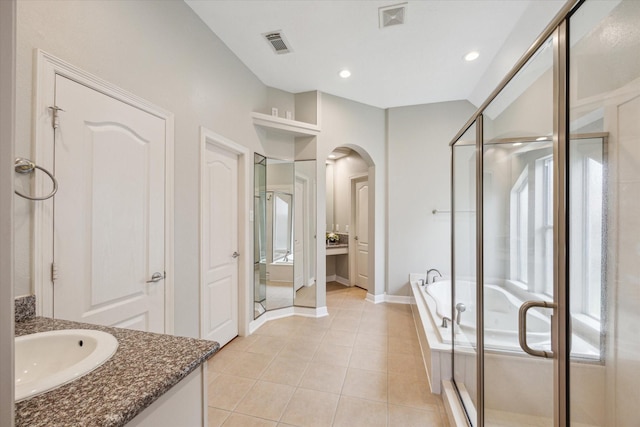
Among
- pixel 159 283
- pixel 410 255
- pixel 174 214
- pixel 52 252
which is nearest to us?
pixel 52 252

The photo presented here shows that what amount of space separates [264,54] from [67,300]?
2713 mm

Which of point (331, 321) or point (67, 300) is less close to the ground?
point (67, 300)

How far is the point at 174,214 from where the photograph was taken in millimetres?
2014

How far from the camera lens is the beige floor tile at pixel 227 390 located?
1.89 metres

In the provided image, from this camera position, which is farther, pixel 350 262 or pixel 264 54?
pixel 350 262

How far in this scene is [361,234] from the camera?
5055 millimetres

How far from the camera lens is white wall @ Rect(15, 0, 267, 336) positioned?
3.79 ft

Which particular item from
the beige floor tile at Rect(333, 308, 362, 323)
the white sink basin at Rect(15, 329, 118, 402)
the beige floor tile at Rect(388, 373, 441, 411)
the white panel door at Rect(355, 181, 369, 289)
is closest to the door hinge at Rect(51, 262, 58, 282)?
the white sink basin at Rect(15, 329, 118, 402)

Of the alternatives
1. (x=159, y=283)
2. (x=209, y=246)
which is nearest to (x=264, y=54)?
(x=209, y=246)

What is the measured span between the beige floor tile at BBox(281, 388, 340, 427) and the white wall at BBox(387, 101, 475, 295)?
8.32 feet

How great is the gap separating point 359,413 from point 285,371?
74 centimetres

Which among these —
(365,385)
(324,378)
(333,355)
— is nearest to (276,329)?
(333,355)

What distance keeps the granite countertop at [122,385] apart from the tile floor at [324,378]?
→ 1213 millimetres

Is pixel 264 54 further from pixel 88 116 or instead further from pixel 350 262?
pixel 350 262
